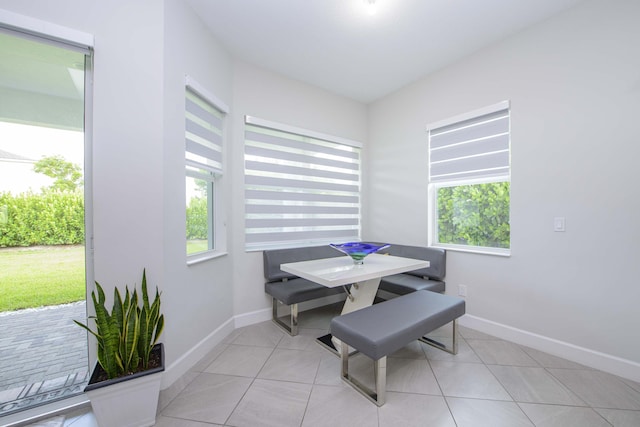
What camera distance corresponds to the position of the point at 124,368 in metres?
1.29

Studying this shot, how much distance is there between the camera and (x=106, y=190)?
1486mm

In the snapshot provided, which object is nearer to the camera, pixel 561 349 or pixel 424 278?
pixel 561 349

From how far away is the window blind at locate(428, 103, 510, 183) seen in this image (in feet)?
7.75

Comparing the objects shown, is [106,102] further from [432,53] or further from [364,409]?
[432,53]

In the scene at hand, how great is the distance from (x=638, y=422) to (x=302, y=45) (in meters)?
3.59

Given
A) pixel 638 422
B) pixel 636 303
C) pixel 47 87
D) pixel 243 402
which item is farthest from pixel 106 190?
pixel 636 303

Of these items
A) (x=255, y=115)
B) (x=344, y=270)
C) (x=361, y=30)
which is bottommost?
(x=344, y=270)

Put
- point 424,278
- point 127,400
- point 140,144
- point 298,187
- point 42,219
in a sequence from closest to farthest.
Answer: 1. point 127,400
2. point 42,219
3. point 140,144
4. point 424,278
5. point 298,187

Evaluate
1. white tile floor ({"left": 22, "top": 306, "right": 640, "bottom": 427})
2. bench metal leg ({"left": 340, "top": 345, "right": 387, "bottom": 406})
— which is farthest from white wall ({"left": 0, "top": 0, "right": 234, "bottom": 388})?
bench metal leg ({"left": 340, "top": 345, "right": 387, "bottom": 406})

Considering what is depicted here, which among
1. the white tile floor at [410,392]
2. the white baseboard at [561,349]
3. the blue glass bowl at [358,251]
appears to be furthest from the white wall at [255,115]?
the white baseboard at [561,349]

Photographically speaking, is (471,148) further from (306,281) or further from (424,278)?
(306,281)

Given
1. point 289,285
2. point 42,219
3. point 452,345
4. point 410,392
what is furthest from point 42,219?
point 452,345

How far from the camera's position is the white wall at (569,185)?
172 cm

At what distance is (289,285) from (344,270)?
0.88 metres
